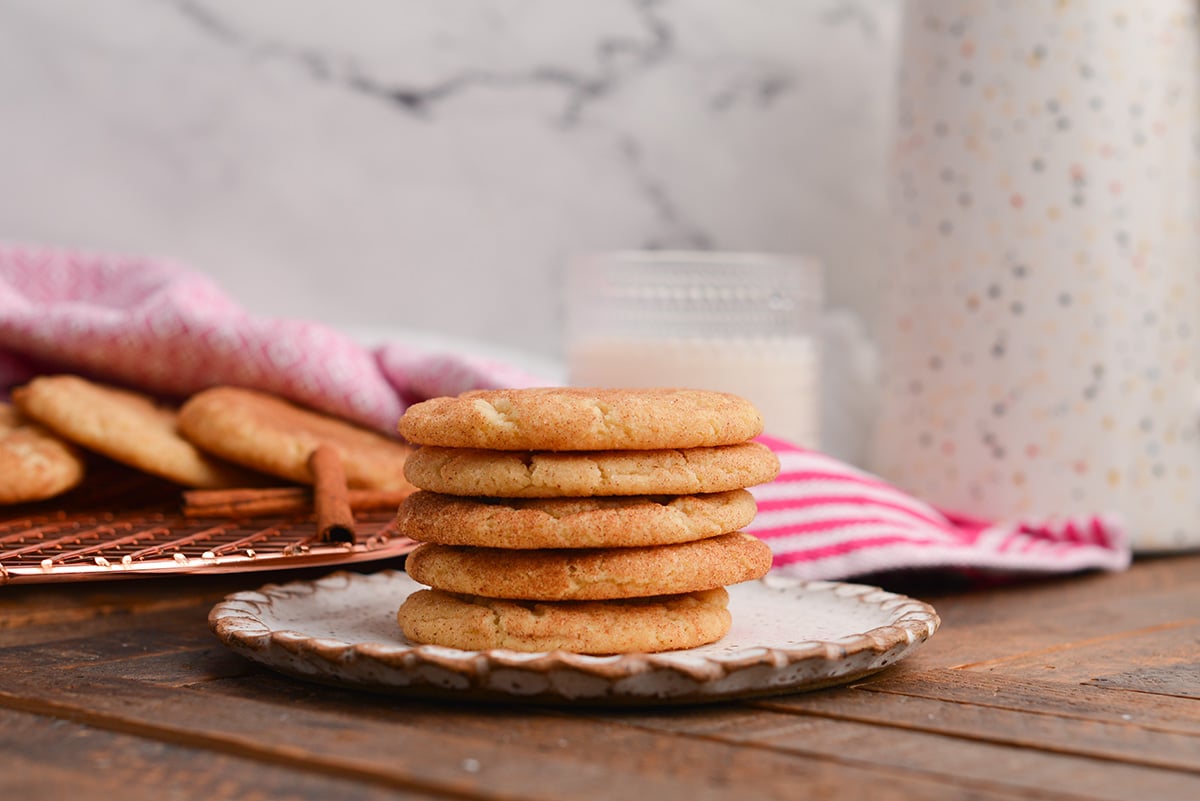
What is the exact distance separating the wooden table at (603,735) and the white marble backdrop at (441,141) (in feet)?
2.46

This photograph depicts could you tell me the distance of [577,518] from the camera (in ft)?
2.33

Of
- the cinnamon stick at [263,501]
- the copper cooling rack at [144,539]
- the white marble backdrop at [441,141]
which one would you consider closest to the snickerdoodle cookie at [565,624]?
the copper cooling rack at [144,539]

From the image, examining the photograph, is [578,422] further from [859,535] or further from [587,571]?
[859,535]

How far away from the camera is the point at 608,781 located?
55 centimetres

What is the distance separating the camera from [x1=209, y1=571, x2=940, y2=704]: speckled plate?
2.14 ft

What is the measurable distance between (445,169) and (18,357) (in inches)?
25.5

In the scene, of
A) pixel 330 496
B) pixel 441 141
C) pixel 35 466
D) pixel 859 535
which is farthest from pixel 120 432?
pixel 441 141

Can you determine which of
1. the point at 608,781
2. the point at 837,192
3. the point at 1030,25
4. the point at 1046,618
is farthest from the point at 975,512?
the point at 608,781

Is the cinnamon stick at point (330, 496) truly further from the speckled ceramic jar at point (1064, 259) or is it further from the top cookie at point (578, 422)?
the speckled ceramic jar at point (1064, 259)

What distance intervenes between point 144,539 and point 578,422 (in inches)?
14.6

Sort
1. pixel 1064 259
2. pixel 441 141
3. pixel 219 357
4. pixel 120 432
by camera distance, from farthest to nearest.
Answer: pixel 441 141 < pixel 1064 259 < pixel 219 357 < pixel 120 432

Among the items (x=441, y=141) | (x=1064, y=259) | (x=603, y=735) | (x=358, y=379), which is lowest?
(x=603, y=735)

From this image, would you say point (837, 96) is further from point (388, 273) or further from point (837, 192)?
point (388, 273)

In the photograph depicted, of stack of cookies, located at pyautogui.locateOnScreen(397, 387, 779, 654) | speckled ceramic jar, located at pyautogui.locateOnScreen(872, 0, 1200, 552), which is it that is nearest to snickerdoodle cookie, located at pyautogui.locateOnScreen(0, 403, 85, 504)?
stack of cookies, located at pyautogui.locateOnScreen(397, 387, 779, 654)
